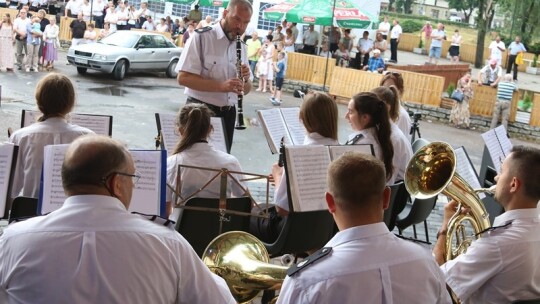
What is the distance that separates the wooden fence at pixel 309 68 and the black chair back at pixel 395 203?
13.4m

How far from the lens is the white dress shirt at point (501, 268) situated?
3.26 metres

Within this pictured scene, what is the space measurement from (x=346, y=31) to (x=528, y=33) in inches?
556

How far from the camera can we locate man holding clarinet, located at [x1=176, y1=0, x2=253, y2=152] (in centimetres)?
617

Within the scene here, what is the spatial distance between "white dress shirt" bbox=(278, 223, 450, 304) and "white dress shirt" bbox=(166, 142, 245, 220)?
6.87 ft

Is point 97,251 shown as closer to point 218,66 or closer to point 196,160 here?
point 196,160

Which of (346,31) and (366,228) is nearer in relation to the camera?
(366,228)

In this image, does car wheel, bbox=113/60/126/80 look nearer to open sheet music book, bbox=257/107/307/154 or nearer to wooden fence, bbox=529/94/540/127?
wooden fence, bbox=529/94/540/127

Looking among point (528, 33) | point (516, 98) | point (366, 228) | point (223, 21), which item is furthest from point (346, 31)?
point (366, 228)

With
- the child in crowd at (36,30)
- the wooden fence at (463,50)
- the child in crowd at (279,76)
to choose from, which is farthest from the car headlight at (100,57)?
the wooden fence at (463,50)

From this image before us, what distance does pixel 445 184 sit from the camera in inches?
144

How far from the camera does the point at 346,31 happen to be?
23109 millimetres

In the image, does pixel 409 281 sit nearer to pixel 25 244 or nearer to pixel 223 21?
pixel 25 244

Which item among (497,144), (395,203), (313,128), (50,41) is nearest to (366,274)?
(313,128)

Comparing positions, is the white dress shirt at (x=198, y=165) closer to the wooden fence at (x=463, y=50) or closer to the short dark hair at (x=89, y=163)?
the short dark hair at (x=89, y=163)
